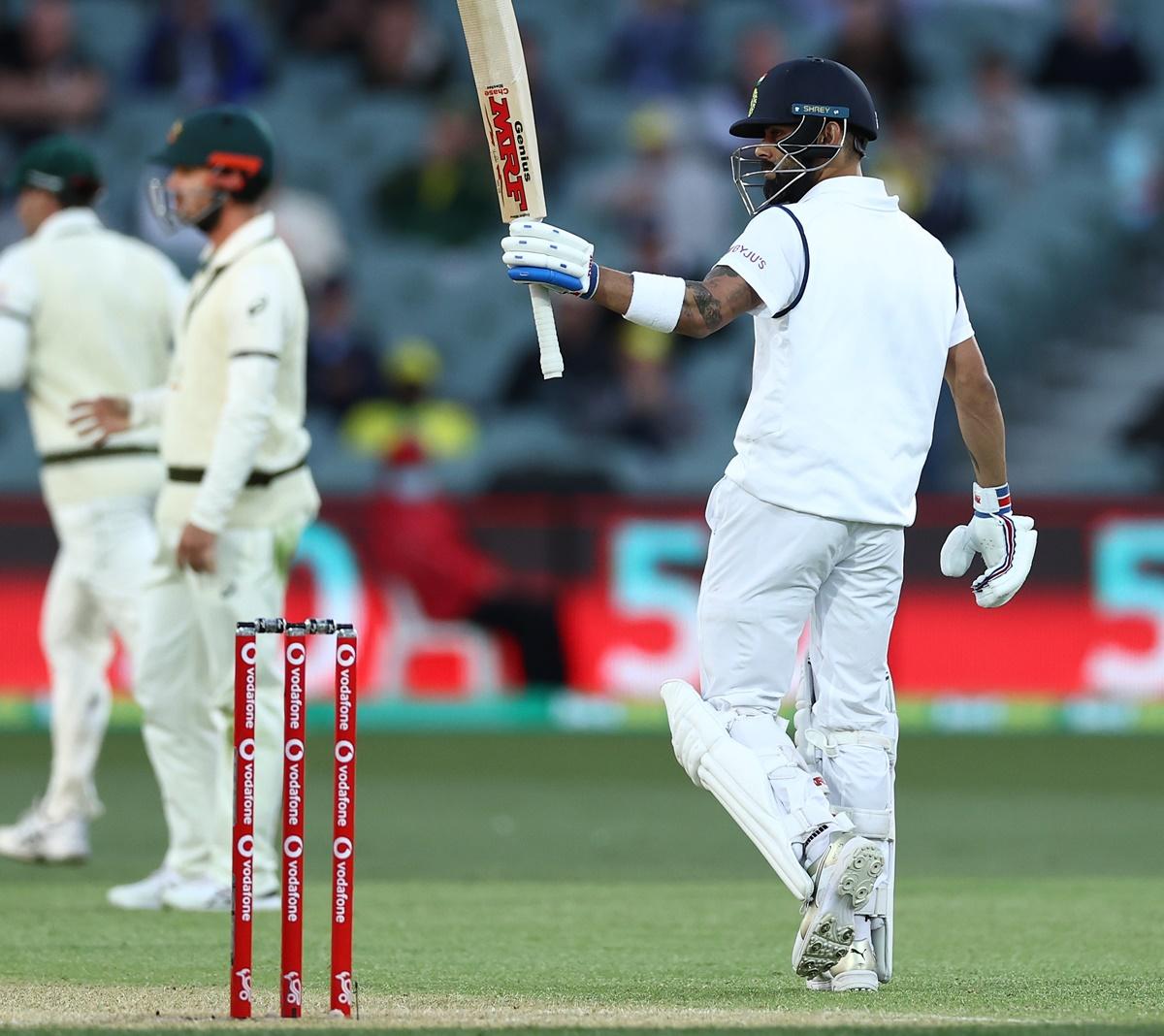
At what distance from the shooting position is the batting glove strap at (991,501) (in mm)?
5297

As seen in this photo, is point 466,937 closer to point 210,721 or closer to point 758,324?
point 210,721

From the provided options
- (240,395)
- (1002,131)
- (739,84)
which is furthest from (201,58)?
(240,395)

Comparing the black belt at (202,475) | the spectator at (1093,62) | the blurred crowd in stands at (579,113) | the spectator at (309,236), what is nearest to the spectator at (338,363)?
the blurred crowd in stands at (579,113)

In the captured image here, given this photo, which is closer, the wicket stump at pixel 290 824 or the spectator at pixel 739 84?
the wicket stump at pixel 290 824

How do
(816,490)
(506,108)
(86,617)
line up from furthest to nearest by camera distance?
(86,617)
(506,108)
(816,490)

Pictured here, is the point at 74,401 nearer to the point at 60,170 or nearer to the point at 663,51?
the point at 60,170

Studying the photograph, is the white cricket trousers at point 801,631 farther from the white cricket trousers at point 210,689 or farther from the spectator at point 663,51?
the spectator at point 663,51

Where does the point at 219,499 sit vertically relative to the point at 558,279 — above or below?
below

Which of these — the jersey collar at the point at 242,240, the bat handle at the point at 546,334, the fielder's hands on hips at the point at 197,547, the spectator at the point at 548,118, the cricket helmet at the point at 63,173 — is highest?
the spectator at the point at 548,118

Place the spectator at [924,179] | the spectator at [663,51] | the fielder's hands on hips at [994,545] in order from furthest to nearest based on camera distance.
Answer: the spectator at [663,51]
the spectator at [924,179]
the fielder's hands on hips at [994,545]

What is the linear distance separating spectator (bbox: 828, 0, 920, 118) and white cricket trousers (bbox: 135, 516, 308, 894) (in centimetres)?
964

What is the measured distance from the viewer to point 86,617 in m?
7.59

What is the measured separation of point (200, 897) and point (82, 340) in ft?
6.29

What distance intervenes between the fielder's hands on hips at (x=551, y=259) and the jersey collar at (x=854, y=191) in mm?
625
